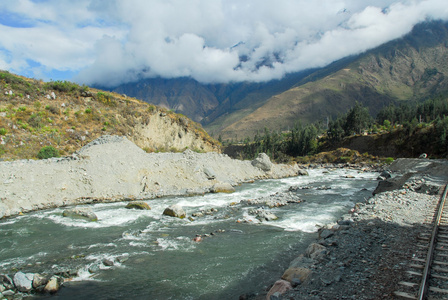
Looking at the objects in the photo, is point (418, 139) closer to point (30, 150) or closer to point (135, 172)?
point (135, 172)

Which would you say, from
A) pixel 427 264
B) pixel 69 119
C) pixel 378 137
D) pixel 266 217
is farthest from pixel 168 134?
pixel 378 137

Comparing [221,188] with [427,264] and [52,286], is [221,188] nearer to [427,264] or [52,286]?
[52,286]

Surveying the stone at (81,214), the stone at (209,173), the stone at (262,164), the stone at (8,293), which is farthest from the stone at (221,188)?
the stone at (8,293)

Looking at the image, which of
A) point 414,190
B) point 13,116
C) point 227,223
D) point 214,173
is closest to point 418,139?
point 414,190

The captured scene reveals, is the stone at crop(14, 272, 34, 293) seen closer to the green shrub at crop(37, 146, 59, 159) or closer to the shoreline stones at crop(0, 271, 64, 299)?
the shoreline stones at crop(0, 271, 64, 299)

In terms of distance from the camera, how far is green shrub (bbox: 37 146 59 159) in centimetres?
2902

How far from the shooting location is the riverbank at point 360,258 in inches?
267

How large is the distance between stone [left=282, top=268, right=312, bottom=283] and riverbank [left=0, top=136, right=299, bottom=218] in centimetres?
1722

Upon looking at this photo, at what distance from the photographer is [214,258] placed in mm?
10969

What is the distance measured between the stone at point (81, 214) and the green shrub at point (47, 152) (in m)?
15.7

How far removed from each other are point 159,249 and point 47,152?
2514 centimetres

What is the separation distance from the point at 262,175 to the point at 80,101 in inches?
1217

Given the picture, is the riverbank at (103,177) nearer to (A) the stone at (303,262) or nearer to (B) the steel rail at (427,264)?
(A) the stone at (303,262)

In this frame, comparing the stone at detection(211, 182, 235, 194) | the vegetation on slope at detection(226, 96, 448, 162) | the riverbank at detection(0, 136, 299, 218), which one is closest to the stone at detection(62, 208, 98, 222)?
the riverbank at detection(0, 136, 299, 218)
